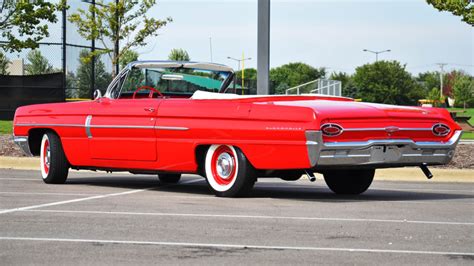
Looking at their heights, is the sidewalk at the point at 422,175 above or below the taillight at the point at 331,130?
below

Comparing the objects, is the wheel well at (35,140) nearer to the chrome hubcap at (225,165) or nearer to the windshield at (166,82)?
the windshield at (166,82)

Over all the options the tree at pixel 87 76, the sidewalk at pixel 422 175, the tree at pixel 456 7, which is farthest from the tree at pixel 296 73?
the sidewalk at pixel 422 175

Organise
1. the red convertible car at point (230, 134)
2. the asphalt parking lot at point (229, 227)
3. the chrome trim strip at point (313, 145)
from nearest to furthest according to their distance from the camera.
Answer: the asphalt parking lot at point (229, 227), the chrome trim strip at point (313, 145), the red convertible car at point (230, 134)

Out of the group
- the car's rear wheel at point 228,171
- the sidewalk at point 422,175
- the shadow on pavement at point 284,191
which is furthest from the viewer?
the sidewalk at point 422,175

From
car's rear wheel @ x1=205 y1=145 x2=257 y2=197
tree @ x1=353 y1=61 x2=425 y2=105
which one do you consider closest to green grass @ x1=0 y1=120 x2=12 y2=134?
car's rear wheel @ x1=205 y1=145 x2=257 y2=197

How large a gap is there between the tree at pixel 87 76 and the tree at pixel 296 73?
10779cm

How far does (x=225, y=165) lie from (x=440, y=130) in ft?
7.97

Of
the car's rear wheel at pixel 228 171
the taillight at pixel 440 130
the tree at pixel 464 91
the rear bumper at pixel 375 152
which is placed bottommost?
the car's rear wheel at pixel 228 171

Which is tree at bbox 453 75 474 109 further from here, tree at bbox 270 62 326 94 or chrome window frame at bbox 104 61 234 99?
chrome window frame at bbox 104 61 234 99

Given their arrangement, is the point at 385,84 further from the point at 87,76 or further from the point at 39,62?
the point at 87,76

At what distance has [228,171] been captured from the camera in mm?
10953

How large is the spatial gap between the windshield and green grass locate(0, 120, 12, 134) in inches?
547

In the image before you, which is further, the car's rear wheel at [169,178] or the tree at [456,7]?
the tree at [456,7]

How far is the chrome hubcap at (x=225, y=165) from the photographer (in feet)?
35.7
